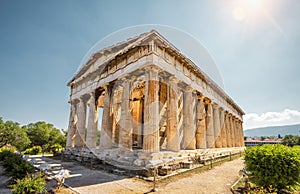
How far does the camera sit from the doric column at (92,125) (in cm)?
1679

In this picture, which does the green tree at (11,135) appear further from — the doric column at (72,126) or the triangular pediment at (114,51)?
the triangular pediment at (114,51)

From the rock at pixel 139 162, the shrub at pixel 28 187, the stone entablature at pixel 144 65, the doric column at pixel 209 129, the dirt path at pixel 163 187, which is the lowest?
the dirt path at pixel 163 187

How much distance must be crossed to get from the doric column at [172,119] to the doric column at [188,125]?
2285mm

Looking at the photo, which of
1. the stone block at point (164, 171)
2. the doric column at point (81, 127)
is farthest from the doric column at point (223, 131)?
the doric column at point (81, 127)

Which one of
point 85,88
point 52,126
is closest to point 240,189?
point 85,88

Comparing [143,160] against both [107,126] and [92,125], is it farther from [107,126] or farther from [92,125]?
[92,125]

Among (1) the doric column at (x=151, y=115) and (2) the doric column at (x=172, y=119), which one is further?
(2) the doric column at (x=172, y=119)

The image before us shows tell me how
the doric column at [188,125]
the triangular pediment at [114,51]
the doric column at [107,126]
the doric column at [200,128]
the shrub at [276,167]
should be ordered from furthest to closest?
the doric column at [200,128] → the doric column at [188,125] → the doric column at [107,126] → the triangular pediment at [114,51] → the shrub at [276,167]

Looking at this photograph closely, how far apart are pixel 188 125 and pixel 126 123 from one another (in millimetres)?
6111

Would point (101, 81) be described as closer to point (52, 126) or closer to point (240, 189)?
point (240, 189)

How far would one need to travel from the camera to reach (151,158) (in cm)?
1009

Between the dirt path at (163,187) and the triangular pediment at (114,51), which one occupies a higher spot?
the triangular pediment at (114,51)

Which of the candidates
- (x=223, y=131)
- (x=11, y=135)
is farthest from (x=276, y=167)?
(x=11, y=135)

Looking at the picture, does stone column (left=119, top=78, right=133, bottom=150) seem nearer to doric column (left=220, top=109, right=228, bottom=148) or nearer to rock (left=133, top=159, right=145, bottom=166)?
rock (left=133, top=159, right=145, bottom=166)
